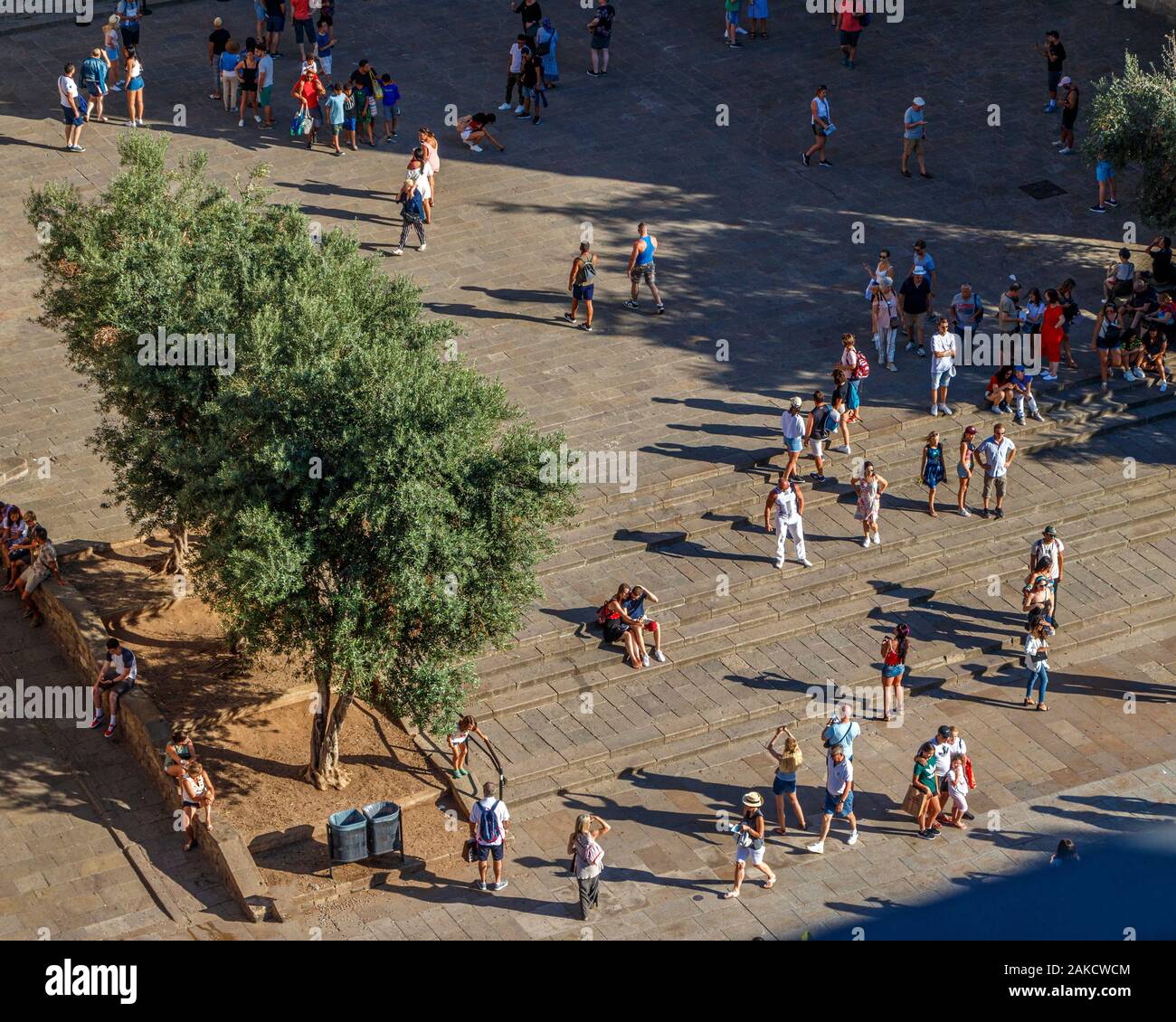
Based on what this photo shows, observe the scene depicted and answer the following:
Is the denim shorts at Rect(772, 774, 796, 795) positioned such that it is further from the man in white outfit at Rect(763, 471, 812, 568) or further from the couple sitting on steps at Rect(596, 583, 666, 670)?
the man in white outfit at Rect(763, 471, 812, 568)

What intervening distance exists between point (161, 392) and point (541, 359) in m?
8.99

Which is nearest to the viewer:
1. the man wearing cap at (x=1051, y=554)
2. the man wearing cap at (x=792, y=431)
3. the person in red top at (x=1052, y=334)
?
the man wearing cap at (x=1051, y=554)

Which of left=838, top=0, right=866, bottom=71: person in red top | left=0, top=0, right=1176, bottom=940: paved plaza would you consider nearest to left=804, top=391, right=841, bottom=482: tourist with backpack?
left=0, top=0, right=1176, bottom=940: paved plaza

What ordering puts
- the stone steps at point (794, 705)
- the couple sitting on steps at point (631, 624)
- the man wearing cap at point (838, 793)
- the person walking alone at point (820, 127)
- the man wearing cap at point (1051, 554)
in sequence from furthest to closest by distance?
the person walking alone at point (820, 127), the man wearing cap at point (1051, 554), the couple sitting on steps at point (631, 624), the stone steps at point (794, 705), the man wearing cap at point (838, 793)

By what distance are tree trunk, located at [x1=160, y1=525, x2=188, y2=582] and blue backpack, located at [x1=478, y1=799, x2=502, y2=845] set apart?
677 centimetres

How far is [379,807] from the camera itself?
2769 centimetres

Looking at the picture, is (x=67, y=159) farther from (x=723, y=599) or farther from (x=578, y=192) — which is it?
(x=723, y=599)

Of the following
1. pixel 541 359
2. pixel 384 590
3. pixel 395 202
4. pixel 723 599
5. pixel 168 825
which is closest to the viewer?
pixel 384 590

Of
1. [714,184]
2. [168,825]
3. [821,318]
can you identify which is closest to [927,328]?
[821,318]

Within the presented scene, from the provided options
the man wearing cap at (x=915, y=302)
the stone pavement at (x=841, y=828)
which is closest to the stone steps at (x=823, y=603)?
the stone pavement at (x=841, y=828)

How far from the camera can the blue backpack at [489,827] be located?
27.2 m

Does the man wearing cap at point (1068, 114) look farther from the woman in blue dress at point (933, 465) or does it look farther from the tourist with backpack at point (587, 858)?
the tourist with backpack at point (587, 858)

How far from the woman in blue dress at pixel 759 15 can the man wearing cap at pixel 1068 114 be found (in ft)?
21.9

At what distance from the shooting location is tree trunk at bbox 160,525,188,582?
104 ft
